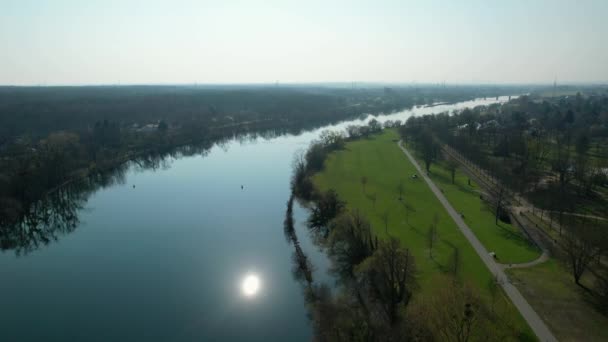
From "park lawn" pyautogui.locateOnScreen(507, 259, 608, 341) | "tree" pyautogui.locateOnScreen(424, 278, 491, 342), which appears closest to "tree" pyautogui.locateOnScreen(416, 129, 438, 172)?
"park lawn" pyautogui.locateOnScreen(507, 259, 608, 341)

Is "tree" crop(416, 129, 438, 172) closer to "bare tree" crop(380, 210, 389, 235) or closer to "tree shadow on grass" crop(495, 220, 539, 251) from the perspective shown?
"bare tree" crop(380, 210, 389, 235)

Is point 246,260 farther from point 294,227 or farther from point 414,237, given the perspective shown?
point 414,237

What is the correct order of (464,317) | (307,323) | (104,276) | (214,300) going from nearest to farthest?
1. (464,317)
2. (307,323)
3. (214,300)
4. (104,276)

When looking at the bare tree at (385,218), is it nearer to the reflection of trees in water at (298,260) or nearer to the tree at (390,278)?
the reflection of trees in water at (298,260)

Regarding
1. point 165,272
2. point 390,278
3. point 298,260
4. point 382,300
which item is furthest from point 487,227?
point 165,272

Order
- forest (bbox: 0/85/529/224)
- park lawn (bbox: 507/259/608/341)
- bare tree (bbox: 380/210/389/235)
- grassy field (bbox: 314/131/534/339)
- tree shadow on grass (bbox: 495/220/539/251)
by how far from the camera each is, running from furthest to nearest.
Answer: forest (bbox: 0/85/529/224)
bare tree (bbox: 380/210/389/235)
tree shadow on grass (bbox: 495/220/539/251)
grassy field (bbox: 314/131/534/339)
park lawn (bbox: 507/259/608/341)

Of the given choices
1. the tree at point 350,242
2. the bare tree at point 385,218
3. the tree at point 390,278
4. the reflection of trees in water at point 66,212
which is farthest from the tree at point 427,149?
the tree at point 390,278

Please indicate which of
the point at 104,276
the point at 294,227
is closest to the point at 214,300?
the point at 104,276
